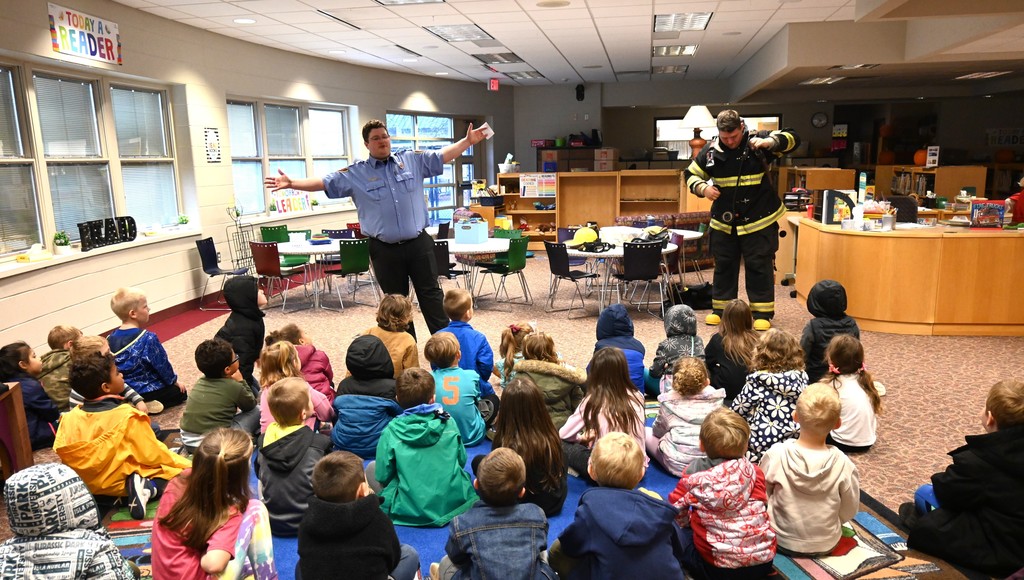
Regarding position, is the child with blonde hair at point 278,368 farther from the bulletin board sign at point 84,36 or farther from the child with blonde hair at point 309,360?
the bulletin board sign at point 84,36

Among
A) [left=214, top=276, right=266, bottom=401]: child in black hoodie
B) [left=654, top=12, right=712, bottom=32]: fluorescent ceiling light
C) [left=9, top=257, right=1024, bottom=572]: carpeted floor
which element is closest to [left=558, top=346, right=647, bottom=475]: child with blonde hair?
[left=9, top=257, right=1024, bottom=572]: carpeted floor

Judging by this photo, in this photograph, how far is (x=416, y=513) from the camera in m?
3.26

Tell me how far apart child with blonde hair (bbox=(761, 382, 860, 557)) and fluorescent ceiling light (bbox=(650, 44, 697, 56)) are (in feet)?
30.0

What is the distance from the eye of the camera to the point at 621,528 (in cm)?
233

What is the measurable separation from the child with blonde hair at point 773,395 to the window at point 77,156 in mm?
6333

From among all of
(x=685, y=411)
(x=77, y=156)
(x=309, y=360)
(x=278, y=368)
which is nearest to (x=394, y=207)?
(x=309, y=360)

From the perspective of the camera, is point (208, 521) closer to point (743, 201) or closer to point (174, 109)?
point (743, 201)

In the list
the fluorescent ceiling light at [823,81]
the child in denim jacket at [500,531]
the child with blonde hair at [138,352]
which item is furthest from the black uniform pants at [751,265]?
the fluorescent ceiling light at [823,81]

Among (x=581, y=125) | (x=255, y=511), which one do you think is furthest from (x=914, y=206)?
(x=581, y=125)

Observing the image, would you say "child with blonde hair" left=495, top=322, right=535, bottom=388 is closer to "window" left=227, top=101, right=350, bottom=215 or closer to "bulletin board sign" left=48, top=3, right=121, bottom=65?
"bulletin board sign" left=48, top=3, right=121, bottom=65

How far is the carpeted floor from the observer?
3.97m

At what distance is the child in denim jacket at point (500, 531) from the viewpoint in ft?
7.71

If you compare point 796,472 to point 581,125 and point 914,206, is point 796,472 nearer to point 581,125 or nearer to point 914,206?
point 914,206

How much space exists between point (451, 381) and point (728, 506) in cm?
170
